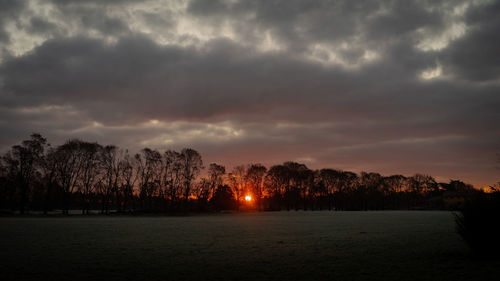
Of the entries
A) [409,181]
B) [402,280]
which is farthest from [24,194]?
[409,181]

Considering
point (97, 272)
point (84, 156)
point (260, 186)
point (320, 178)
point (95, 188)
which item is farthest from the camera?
point (320, 178)

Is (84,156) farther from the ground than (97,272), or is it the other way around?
(84,156)

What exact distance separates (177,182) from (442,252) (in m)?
90.2

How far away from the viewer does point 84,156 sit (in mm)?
84188

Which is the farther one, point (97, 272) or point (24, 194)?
point (24, 194)

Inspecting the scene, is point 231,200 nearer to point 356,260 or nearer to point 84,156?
point 84,156

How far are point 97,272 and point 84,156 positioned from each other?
268 ft

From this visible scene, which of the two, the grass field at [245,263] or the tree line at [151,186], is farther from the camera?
the tree line at [151,186]

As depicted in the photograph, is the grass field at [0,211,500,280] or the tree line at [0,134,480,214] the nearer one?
the grass field at [0,211,500,280]

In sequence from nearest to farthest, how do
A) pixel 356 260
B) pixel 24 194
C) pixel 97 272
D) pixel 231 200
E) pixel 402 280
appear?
pixel 402 280, pixel 97 272, pixel 356 260, pixel 24 194, pixel 231 200

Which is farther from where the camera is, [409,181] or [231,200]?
[409,181]

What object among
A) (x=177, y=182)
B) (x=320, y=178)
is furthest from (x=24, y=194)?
(x=320, y=178)

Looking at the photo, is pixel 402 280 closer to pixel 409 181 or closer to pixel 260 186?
pixel 260 186

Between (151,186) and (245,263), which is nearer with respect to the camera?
(245,263)
